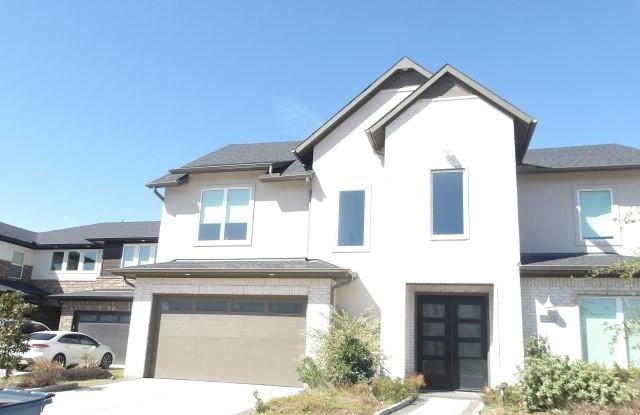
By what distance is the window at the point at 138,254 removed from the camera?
2756cm

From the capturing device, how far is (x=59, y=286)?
30.4 m

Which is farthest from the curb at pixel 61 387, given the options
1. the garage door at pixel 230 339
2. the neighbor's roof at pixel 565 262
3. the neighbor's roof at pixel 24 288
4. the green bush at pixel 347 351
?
the neighbor's roof at pixel 24 288

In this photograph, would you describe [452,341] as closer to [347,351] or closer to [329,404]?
[347,351]

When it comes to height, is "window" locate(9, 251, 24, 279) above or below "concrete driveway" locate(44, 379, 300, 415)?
above

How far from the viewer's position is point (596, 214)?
56.2 ft

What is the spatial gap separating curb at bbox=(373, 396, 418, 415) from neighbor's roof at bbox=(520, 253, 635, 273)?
15.4 ft

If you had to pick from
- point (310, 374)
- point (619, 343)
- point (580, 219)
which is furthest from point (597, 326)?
point (310, 374)

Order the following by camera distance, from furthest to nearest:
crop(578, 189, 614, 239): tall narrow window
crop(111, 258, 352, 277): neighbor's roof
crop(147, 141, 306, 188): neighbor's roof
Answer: crop(147, 141, 306, 188): neighbor's roof → crop(578, 189, 614, 239): tall narrow window → crop(111, 258, 352, 277): neighbor's roof

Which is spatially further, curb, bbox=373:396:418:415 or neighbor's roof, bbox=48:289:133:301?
neighbor's roof, bbox=48:289:133:301

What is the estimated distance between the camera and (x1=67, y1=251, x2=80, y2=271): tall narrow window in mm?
30688

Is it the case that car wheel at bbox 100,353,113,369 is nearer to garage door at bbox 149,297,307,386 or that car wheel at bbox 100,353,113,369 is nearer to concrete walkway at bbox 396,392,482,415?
garage door at bbox 149,297,307,386

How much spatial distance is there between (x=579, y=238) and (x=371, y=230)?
21.0 ft

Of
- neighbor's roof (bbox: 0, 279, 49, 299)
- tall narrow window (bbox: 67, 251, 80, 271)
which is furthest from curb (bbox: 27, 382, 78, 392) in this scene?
tall narrow window (bbox: 67, 251, 80, 271)

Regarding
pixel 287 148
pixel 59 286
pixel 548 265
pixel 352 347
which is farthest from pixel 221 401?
pixel 59 286
